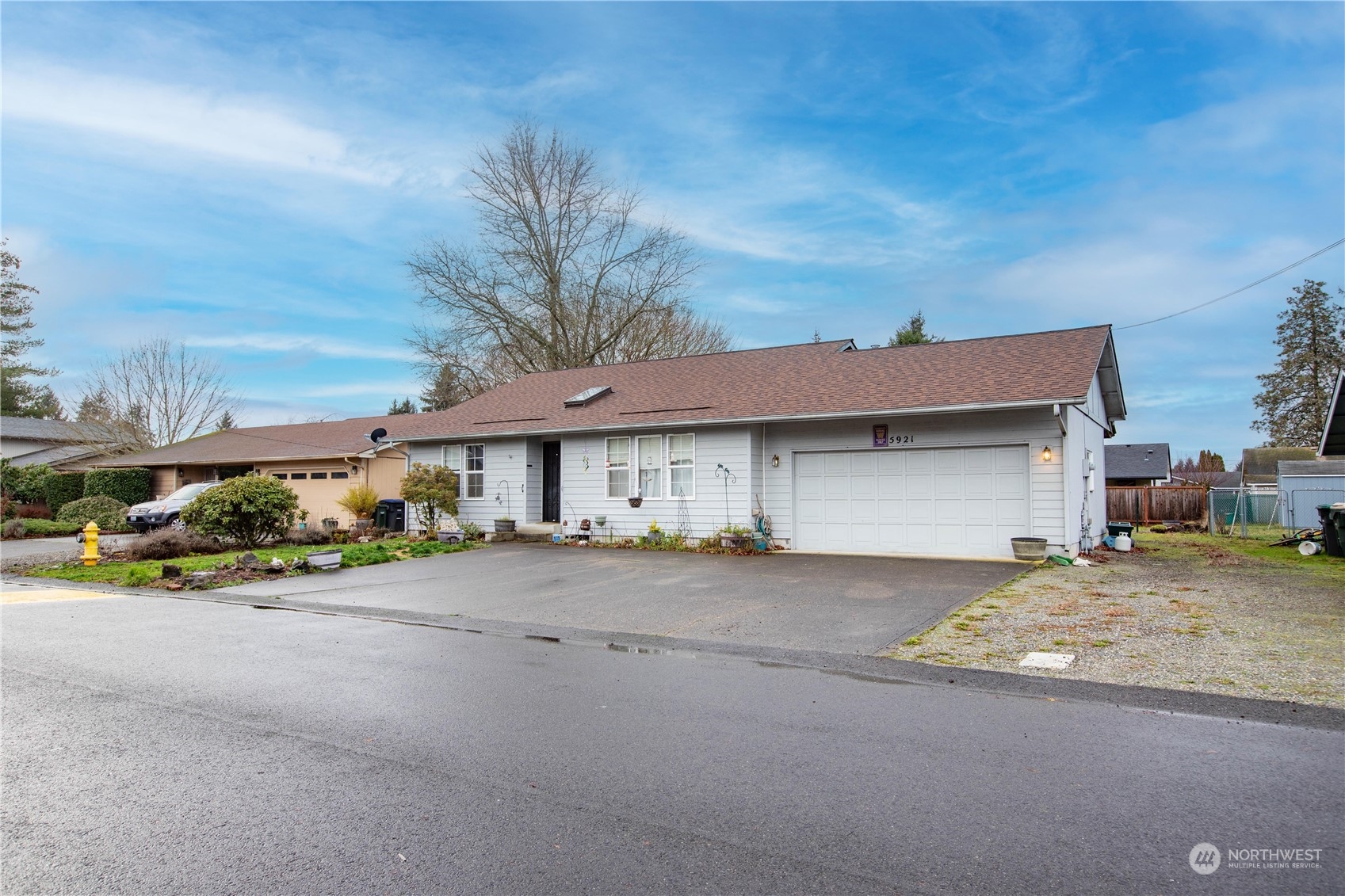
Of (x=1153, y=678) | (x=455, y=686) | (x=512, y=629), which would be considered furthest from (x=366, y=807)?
(x=1153, y=678)

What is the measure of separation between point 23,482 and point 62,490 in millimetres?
1445

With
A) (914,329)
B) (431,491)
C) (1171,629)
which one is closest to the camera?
(1171,629)

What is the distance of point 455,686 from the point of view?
5.70 m

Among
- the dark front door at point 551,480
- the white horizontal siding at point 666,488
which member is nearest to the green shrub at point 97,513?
the dark front door at point 551,480

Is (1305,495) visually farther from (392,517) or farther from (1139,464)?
(392,517)

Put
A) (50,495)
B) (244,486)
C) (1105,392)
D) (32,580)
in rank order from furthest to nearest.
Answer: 1. (50,495)
2. (1105,392)
3. (244,486)
4. (32,580)

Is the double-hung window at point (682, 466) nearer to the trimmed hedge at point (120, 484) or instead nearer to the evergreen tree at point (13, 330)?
the trimmed hedge at point (120, 484)

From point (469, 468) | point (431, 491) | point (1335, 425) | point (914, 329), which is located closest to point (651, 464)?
point (469, 468)

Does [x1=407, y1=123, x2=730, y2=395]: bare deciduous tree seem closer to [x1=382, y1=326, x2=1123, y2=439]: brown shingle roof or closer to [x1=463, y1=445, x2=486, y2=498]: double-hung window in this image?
[x1=382, y1=326, x2=1123, y2=439]: brown shingle roof

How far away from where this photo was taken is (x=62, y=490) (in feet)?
97.1

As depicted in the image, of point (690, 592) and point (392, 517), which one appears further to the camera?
point (392, 517)

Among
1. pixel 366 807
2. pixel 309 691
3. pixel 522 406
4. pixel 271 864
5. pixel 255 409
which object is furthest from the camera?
pixel 255 409

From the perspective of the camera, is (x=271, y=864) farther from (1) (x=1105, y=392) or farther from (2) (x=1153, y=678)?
(1) (x=1105, y=392)

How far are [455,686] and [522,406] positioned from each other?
1557 centimetres
